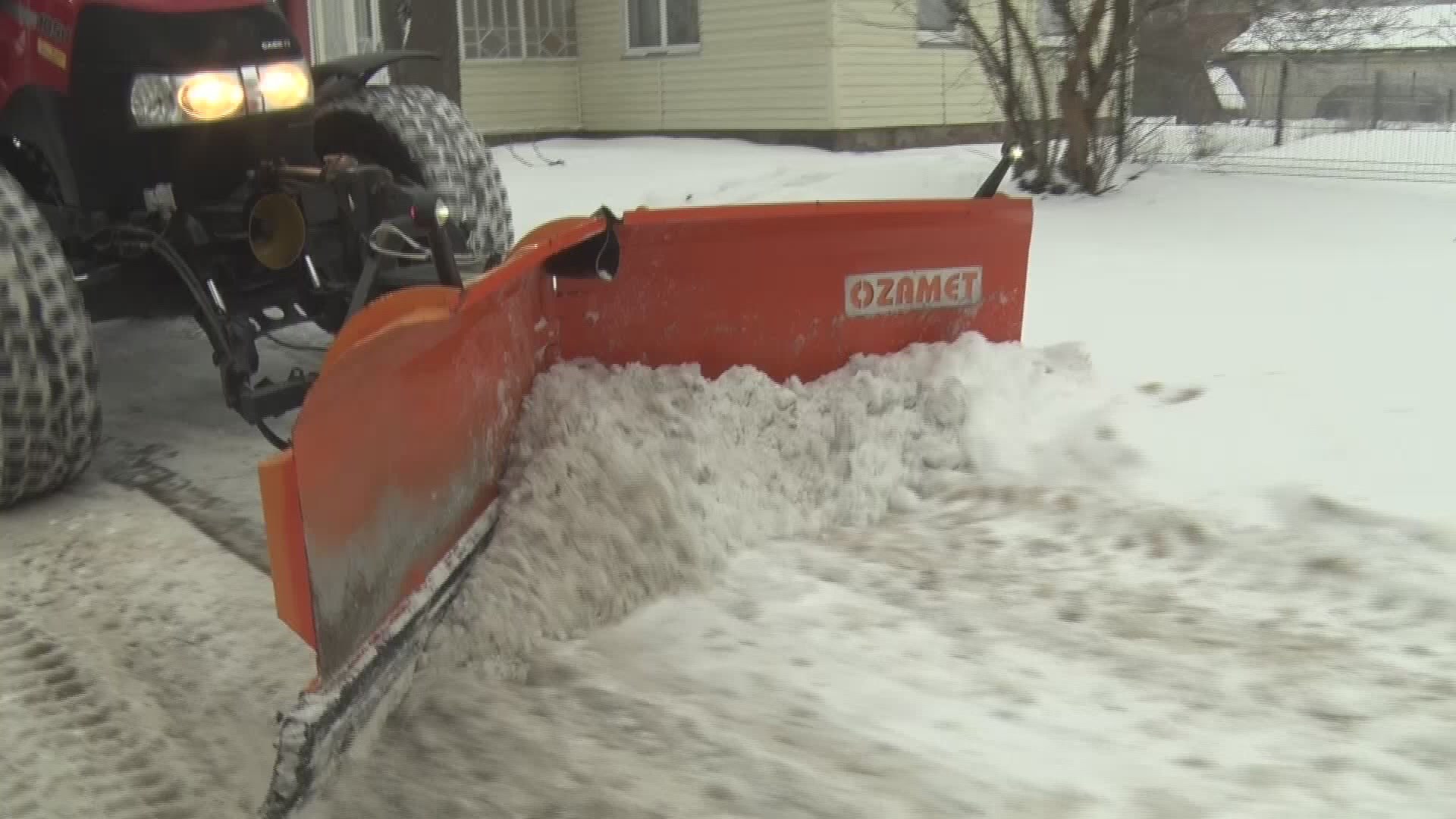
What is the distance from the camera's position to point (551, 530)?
2793mm

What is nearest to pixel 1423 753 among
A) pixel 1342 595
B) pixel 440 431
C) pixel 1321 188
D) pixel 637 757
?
pixel 1342 595

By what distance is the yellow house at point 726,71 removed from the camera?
13.3 meters

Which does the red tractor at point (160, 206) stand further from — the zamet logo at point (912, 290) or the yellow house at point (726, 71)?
the yellow house at point (726, 71)

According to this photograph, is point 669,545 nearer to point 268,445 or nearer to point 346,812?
point 346,812

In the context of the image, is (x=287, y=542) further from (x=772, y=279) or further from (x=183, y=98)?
(x=183, y=98)

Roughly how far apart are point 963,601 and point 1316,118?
11502mm

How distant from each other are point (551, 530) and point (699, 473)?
45 cm

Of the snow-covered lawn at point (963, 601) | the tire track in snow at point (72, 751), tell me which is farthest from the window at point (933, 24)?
the tire track in snow at point (72, 751)

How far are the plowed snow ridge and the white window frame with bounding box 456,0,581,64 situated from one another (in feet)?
42.2

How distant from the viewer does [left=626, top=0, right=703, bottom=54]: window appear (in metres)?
14.8

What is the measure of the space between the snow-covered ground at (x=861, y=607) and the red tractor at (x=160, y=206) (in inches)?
Result: 16.5

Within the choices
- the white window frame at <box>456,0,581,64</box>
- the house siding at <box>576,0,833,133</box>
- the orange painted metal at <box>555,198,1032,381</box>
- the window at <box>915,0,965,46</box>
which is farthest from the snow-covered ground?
the white window frame at <box>456,0,581,64</box>

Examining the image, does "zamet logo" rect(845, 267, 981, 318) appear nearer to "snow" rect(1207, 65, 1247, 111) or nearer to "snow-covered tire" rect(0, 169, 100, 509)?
"snow-covered tire" rect(0, 169, 100, 509)

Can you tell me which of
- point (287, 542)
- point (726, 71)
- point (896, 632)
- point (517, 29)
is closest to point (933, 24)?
point (726, 71)
